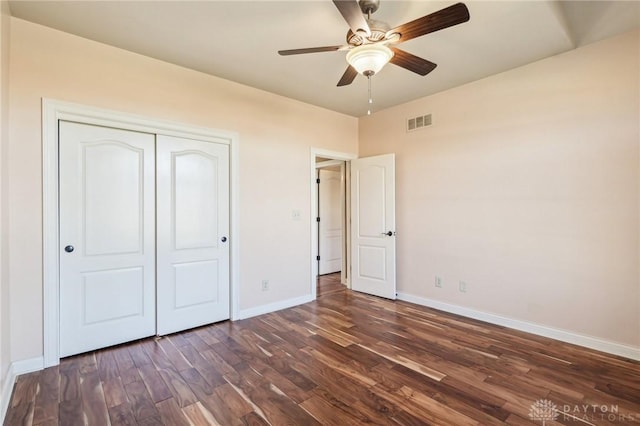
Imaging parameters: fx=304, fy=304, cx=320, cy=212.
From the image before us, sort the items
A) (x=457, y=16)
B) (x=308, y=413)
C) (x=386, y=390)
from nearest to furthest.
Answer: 1. (x=457, y=16)
2. (x=308, y=413)
3. (x=386, y=390)

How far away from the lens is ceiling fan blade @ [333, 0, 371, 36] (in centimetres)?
157

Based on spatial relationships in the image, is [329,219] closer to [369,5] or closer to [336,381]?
[336,381]

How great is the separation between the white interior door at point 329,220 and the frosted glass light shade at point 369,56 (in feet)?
12.0

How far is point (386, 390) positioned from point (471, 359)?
912 mm

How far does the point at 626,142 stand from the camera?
2568 mm

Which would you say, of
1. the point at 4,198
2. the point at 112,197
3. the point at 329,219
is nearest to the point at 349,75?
the point at 112,197

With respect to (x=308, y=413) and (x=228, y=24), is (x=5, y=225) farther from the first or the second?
(x=308, y=413)

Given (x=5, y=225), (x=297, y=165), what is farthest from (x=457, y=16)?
(x=5, y=225)

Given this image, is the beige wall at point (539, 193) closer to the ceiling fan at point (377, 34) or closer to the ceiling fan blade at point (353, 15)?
the ceiling fan at point (377, 34)

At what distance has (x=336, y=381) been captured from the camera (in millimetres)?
2234

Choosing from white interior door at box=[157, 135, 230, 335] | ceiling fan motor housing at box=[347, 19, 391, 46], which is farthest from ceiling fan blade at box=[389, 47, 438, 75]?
white interior door at box=[157, 135, 230, 335]

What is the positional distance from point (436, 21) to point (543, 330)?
3014 millimetres

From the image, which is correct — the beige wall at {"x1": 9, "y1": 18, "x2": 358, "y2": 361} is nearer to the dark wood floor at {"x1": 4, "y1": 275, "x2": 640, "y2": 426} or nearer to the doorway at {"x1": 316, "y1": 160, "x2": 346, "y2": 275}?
the dark wood floor at {"x1": 4, "y1": 275, "x2": 640, "y2": 426}

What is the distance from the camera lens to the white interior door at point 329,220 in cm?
586
